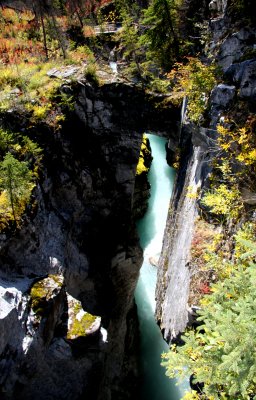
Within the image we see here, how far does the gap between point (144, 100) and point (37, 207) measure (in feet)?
25.2

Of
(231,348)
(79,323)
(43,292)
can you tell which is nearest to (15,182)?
(43,292)

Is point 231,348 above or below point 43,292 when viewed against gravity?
above

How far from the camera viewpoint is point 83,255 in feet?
51.8

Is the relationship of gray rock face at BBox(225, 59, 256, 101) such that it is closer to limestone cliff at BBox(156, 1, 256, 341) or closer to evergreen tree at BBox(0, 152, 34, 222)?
limestone cliff at BBox(156, 1, 256, 341)

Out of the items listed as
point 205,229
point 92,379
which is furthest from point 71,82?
point 92,379

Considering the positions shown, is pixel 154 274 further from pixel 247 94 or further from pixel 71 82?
pixel 247 94

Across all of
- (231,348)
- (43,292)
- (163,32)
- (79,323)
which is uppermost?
(163,32)

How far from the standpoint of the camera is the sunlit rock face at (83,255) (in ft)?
34.7

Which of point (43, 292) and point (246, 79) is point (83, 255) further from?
point (246, 79)

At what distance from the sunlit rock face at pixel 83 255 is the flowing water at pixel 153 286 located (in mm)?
1329

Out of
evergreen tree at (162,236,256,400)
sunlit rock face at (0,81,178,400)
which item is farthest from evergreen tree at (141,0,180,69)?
evergreen tree at (162,236,256,400)

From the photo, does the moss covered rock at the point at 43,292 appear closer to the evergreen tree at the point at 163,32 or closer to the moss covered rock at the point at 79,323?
the moss covered rock at the point at 79,323

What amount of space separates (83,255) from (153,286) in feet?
32.0

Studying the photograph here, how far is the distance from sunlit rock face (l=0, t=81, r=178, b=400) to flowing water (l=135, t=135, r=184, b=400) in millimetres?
1329
